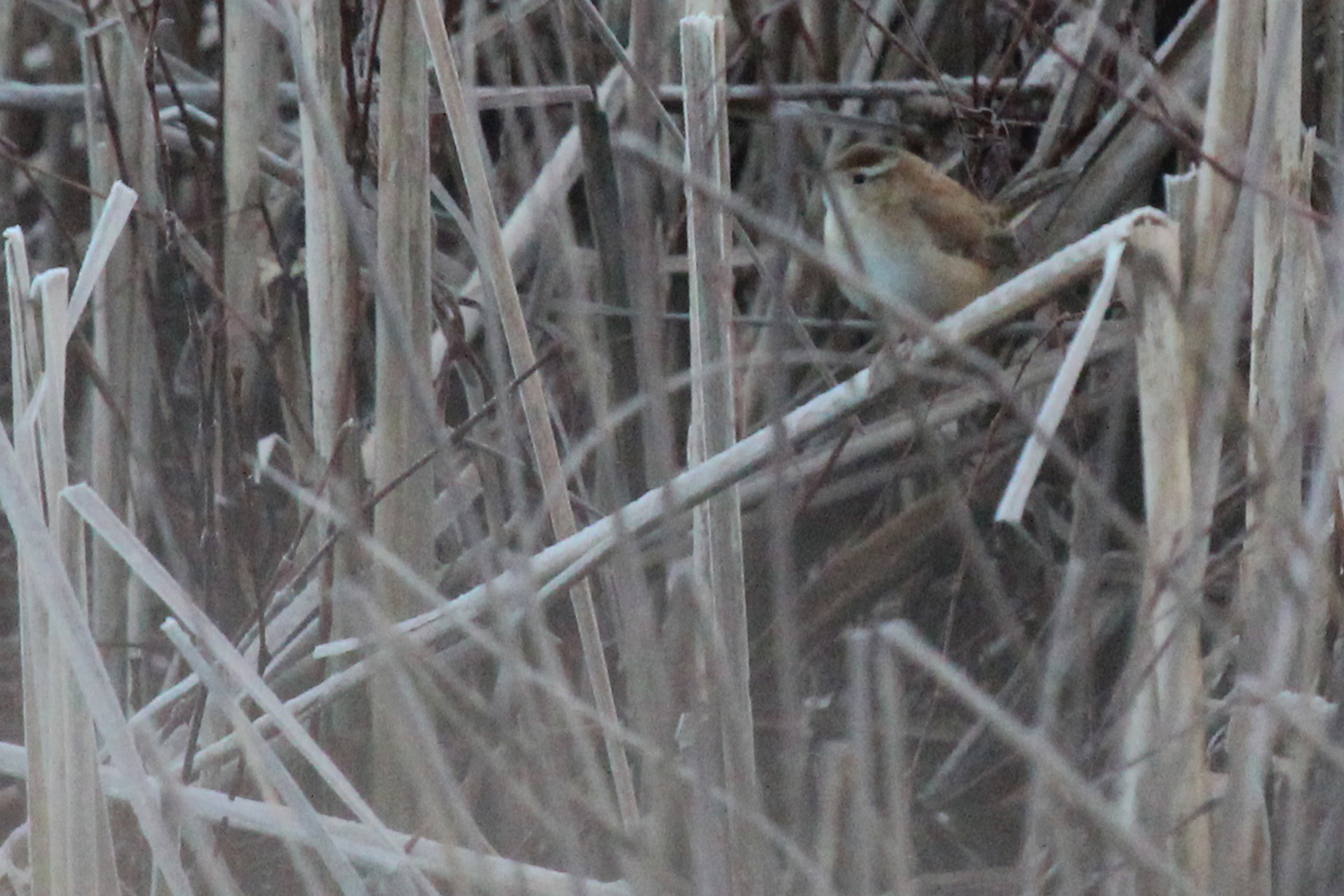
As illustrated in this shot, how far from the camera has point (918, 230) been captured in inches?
102

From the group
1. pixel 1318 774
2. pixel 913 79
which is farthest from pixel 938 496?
pixel 1318 774

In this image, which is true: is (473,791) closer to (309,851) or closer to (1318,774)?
(309,851)

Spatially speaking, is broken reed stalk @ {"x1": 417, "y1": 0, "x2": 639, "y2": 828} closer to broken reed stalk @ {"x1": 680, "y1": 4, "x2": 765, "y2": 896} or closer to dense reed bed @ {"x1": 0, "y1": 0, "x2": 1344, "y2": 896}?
dense reed bed @ {"x1": 0, "y1": 0, "x2": 1344, "y2": 896}

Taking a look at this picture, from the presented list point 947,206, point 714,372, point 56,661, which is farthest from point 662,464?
point 947,206

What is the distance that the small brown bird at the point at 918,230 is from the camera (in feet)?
8.30

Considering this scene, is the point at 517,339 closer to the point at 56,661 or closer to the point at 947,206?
the point at 56,661

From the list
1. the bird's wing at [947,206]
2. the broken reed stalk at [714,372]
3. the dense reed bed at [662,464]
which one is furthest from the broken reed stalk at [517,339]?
the bird's wing at [947,206]

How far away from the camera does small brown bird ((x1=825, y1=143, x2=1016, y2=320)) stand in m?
2.53

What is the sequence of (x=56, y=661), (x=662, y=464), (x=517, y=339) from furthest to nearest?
(x=517, y=339) < (x=56, y=661) < (x=662, y=464)

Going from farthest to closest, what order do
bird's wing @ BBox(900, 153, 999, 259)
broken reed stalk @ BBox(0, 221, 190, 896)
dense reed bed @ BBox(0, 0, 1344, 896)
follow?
1. bird's wing @ BBox(900, 153, 999, 259)
2. broken reed stalk @ BBox(0, 221, 190, 896)
3. dense reed bed @ BBox(0, 0, 1344, 896)

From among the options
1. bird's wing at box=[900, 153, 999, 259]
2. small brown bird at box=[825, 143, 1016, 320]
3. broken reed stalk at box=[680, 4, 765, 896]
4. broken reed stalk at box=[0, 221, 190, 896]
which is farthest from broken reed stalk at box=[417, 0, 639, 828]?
bird's wing at box=[900, 153, 999, 259]

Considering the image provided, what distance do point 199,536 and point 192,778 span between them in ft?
1.30

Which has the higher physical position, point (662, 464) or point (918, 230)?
point (662, 464)

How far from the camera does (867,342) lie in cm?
272
